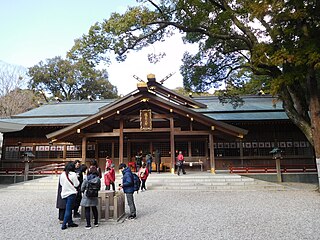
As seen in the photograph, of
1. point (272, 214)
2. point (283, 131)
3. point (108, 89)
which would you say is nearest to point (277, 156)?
point (283, 131)

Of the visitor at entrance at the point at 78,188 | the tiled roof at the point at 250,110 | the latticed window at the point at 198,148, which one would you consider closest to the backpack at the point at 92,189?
the visitor at entrance at the point at 78,188

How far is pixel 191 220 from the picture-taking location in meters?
5.92

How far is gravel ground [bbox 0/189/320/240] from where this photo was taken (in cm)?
486

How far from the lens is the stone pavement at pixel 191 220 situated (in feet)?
16.0

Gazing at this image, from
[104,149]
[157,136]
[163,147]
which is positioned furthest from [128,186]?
[104,149]

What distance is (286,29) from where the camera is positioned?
9.88 m

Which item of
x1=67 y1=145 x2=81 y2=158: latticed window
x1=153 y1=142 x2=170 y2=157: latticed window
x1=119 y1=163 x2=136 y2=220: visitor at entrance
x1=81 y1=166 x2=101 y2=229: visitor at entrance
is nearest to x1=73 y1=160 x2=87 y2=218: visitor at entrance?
x1=81 y1=166 x2=101 y2=229: visitor at entrance

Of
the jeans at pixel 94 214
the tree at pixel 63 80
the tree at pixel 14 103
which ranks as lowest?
the jeans at pixel 94 214

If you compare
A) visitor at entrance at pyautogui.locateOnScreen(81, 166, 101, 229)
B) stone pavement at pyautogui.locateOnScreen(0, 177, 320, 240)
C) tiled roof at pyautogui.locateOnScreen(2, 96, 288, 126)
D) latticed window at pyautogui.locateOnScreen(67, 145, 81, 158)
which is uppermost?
tiled roof at pyautogui.locateOnScreen(2, 96, 288, 126)

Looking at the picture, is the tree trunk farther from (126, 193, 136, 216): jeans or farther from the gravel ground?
(126, 193, 136, 216): jeans

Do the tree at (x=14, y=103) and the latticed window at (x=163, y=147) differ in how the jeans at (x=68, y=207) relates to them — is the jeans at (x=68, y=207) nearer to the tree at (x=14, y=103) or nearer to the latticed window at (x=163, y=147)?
the latticed window at (x=163, y=147)

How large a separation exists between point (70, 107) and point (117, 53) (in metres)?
13.1

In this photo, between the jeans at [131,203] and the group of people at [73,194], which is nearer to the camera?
the group of people at [73,194]

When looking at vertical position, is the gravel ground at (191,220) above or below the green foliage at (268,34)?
below
